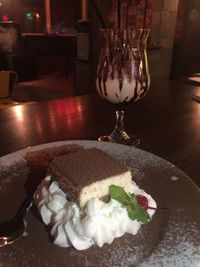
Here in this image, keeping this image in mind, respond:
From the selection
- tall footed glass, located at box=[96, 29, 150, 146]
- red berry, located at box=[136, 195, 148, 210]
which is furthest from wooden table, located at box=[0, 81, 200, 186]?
red berry, located at box=[136, 195, 148, 210]

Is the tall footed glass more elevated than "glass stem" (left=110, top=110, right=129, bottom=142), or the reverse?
the tall footed glass

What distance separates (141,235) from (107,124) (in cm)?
70

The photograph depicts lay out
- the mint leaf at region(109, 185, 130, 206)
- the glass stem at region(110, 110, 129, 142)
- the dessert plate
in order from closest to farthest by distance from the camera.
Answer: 1. the dessert plate
2. the mint leaf at region(109, 185, 130, 206)
3. the glass stem at region(110, 110, 129, 142)

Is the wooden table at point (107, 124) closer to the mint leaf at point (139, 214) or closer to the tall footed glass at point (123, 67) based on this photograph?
the tall footed glass at point (123, 67)

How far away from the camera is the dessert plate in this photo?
0.49 meters

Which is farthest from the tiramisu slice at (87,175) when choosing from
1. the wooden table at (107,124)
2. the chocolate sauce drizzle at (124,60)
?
the chocolate sauce drizzle at (124,60)

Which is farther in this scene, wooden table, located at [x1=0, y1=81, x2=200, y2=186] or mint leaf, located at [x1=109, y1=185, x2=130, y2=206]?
wooden table, located at [x1=0, y1=81, x2=200, y2=186]

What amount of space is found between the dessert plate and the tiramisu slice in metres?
0.09

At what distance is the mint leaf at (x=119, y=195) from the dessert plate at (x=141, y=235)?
0.07 meters

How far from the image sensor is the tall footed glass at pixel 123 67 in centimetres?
95

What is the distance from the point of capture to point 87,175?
0.62m

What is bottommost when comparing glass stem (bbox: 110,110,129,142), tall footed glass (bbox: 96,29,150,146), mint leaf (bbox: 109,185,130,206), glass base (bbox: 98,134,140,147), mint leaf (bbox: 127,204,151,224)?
glass base (bbox: 98,134,140,147)

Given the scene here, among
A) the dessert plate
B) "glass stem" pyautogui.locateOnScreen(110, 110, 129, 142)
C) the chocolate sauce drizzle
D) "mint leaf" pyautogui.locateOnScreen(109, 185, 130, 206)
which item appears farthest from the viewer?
"glass stem" pyautogui.locateOnScreen(110, 110, 129, 142)

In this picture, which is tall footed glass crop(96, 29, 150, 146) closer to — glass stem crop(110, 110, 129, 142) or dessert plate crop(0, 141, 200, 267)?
glass stem crop(110, 110, 129, 142)
